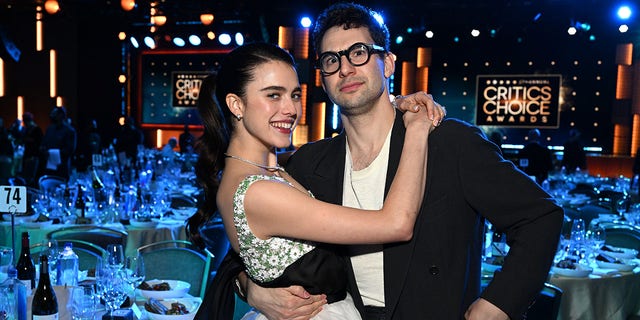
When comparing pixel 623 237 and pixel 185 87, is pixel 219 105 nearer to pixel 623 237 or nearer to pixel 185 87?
pixel 623 237

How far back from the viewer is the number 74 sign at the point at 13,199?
9.49 feet

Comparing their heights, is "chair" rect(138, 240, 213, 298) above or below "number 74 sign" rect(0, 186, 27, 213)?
below

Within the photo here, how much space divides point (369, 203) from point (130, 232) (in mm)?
3651

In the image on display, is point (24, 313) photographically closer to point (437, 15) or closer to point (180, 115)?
point (437, 15)

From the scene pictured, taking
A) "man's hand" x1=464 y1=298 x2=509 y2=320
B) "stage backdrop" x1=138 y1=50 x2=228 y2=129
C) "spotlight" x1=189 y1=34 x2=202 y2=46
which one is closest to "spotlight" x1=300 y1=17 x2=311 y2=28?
"spotlight" x1=189 y1=34 x2=202 y2=46

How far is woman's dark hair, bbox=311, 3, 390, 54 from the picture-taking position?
86.1 inches

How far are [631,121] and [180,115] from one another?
1244 cm

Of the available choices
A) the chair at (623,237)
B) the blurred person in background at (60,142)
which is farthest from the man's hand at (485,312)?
the blurred person in background at (60,142)

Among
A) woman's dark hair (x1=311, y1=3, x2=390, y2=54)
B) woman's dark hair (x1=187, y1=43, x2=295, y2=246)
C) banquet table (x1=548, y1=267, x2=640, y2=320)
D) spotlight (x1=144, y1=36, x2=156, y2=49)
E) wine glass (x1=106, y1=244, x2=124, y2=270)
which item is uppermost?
spotlight (x1=144, y1=36, x2=156, y2=49)

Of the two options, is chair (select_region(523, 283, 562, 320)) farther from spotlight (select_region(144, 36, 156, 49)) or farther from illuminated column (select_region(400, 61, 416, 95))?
spotlight (select_region(144, 36, 156, 49))

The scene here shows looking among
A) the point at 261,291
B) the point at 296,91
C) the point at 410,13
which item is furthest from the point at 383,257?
the point at 410,13

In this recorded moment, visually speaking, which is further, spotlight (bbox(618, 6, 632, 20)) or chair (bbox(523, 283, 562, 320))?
spotlight (bbox(618, 6, 632, 20))

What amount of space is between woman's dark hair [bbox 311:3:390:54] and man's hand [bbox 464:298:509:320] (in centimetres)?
101

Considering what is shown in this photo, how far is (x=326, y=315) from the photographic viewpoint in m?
2.10
